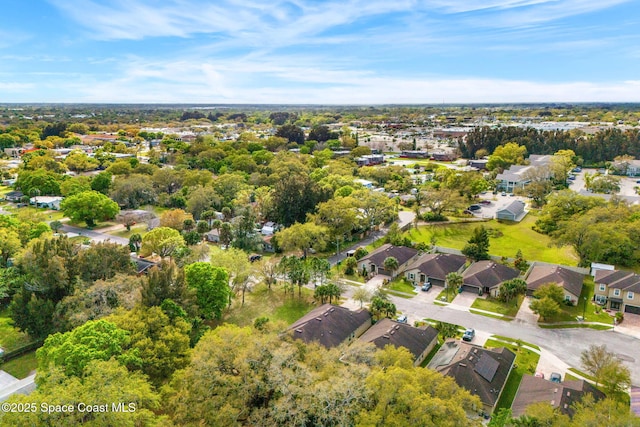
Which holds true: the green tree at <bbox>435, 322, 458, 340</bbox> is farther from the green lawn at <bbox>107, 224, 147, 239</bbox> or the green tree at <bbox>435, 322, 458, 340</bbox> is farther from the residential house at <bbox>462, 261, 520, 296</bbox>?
the green lawn at <bbox>107, 224, 147, 239</bbox>

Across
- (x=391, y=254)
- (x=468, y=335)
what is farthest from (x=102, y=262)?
(x=468, y=335)

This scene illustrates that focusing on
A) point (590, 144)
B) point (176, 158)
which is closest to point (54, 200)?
point (176, 158)

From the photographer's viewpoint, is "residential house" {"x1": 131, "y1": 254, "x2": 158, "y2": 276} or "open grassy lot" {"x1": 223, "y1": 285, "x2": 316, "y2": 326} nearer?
"open grassy lot" {"x1": 223, "y1": 285, "x2": 316, "y2": 326}

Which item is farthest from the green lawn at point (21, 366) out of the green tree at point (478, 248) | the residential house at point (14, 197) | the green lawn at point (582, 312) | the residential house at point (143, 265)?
the residential house at point (14, 197)

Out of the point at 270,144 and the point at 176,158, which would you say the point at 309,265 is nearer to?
the point at 176,158

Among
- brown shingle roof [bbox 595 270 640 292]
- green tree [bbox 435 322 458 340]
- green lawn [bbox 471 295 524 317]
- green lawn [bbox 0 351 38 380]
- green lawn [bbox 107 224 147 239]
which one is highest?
brown shingle roof [bbox 595 270 640 292]

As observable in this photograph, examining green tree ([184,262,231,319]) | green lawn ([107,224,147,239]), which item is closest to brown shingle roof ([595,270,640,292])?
green tree ([184,262,231,319])

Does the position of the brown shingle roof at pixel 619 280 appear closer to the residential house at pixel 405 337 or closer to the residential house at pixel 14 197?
the residential house at pixel 405 337
